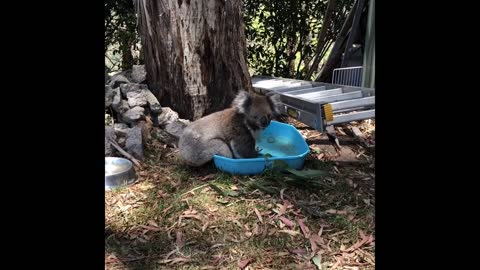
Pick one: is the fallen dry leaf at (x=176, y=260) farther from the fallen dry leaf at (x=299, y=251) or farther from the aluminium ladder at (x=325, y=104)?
the aluminium ladder at (x=325, y=104)

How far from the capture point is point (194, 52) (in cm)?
553

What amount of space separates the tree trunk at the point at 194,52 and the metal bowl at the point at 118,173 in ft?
4.73

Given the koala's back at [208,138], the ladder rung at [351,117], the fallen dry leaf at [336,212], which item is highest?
the ladder rung at [351,117]

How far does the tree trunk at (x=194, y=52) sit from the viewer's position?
5.46 metres

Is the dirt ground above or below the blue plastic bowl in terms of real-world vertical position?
below

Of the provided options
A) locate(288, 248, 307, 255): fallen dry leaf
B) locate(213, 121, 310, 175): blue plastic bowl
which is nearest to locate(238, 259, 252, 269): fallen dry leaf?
locate(288, 248, 307, 255): fallen dry leaf

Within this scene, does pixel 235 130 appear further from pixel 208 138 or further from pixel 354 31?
pixel 354 31

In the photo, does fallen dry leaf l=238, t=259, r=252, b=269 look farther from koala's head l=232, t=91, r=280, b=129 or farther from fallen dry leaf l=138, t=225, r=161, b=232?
koala's head l=232, t=91, r=280, b=129

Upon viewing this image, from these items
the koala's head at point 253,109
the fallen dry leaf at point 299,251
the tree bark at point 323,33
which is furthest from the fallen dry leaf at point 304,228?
the tree bark at point 323,33

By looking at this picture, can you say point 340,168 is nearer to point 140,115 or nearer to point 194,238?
point 194,238

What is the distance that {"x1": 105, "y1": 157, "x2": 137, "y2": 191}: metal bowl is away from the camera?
4.17 meters

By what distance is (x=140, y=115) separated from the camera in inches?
216

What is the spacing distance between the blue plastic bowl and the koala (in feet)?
0.62
